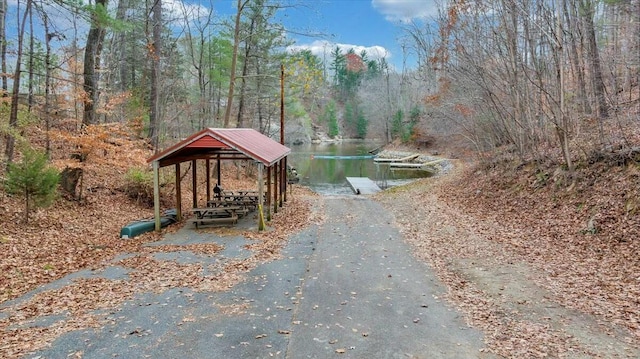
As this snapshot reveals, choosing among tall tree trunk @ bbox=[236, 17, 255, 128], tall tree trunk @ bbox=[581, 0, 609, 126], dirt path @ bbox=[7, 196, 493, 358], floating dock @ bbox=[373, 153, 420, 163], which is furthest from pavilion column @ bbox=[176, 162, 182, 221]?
floating dock @ bbox=[373, 153, 420, 163]

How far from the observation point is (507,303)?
5957 mm

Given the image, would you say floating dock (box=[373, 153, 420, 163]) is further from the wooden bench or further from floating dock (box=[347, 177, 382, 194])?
the wooden bench

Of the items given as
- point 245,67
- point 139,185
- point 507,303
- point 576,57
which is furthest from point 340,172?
point 507,303

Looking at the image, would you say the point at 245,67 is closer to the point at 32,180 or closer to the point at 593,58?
the point at 32,180

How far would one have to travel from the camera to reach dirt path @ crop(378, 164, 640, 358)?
4.60 m

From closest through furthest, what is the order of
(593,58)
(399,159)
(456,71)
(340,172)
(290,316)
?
1. (290,316)
2. (593,58)
3. (456,71)
4. (340,172)
5. (399,159)

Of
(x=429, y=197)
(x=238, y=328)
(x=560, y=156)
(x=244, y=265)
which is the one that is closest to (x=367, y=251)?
(x=244, y=265)

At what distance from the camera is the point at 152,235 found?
34.9ft

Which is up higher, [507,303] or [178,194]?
[178,194]

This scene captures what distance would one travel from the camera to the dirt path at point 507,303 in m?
4.60

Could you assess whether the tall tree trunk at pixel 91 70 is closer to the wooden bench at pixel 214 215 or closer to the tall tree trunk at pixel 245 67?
the wooden bench at pixel 214 215

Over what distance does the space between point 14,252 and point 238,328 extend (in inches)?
215

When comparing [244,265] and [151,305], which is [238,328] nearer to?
[151,305]

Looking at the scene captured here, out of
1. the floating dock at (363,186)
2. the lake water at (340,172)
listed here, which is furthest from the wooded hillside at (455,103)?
the lake water at (340,172)
